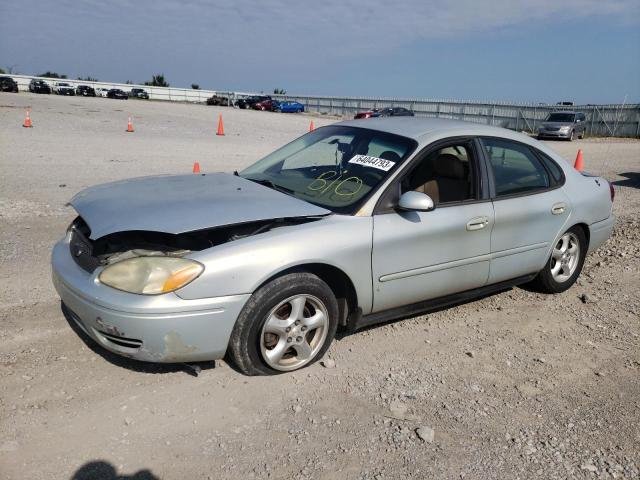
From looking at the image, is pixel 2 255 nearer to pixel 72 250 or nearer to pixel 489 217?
pixel 72 250

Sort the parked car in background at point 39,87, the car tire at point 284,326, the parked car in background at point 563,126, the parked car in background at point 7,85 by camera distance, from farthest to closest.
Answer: the parked car in background at point 39,87 → the parked car in background at point 7,85 → the parked car in background at point 563,126 → the car tire at point 284,326

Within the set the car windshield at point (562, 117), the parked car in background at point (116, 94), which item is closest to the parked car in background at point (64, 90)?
the parked car in background at point (116, 94)

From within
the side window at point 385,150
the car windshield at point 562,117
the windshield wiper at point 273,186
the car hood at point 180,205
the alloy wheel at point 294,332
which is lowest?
the alloy wheel at point 294,332

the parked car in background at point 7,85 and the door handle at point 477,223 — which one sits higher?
the parked car in background at point 7,85

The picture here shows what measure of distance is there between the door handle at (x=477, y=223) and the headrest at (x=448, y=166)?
380mm

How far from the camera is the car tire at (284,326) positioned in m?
3.24

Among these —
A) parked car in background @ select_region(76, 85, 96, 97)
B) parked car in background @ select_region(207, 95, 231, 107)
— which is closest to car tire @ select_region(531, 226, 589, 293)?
parked car in background @ select_region(207, 95, 231, 107)

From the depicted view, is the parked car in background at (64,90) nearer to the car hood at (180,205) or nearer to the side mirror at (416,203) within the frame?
the car hood at (180,205)

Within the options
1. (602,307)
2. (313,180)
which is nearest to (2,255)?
(313,180)

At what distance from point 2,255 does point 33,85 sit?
56.3 meters

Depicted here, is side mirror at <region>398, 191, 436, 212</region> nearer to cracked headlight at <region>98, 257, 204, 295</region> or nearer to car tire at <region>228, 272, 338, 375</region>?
car tire at <region>228, 272, 338, 375</region>

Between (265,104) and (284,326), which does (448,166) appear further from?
(265,104)

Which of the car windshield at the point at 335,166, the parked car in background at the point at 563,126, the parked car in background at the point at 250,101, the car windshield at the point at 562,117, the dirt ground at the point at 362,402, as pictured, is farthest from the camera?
the parked car in background at the point at 250,101

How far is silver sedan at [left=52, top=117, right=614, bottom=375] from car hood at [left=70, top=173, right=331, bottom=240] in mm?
14
